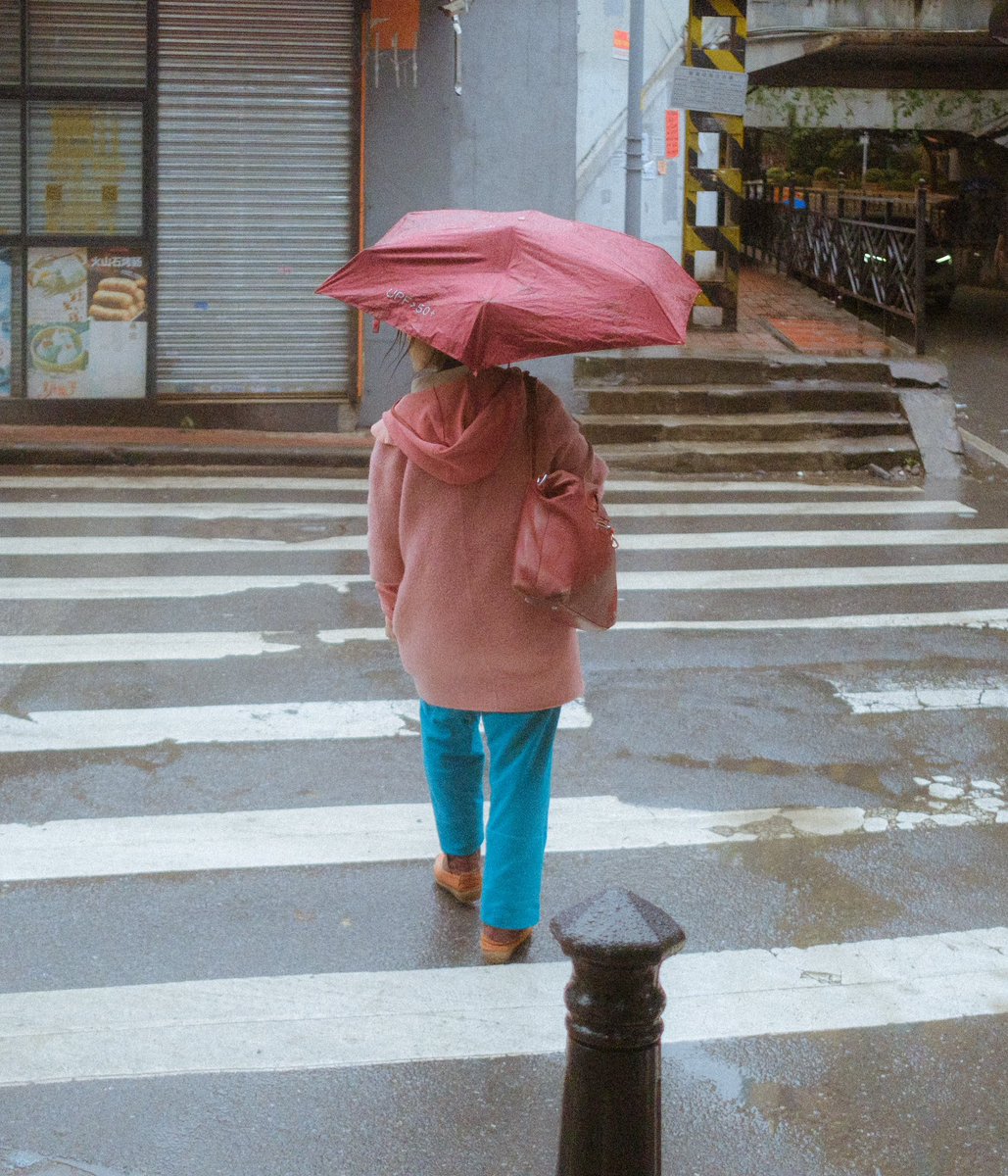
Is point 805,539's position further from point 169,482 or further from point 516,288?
point 516,288

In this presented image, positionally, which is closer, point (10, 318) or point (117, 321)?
point (10, 318)

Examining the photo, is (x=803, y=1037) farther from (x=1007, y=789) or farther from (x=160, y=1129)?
(x=1007, y=789)

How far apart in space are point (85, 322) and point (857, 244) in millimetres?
9256

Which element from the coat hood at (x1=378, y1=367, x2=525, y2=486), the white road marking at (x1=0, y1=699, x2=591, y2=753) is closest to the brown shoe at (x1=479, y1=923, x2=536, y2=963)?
the coat hood at (x1=378, y1=367, x2=525, y2=486)

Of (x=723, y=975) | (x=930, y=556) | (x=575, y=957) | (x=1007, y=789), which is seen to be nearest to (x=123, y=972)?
(x=723, y=975)

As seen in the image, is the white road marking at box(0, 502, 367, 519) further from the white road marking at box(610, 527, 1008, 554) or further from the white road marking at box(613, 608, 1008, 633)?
the white road marking at box(613, 608, 1008, 633)

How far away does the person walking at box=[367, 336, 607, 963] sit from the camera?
3.96 m

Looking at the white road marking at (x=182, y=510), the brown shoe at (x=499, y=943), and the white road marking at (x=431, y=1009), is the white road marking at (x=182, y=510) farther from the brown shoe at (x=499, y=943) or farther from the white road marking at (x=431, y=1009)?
the white road marking at (x=431, y=1009)

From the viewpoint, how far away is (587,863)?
16.3 feet

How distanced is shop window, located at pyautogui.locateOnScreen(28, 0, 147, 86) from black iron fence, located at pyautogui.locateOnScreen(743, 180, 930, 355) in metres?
7.39

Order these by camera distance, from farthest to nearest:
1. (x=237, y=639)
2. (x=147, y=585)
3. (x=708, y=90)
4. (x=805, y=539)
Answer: (x=708, y=90) < (x=805, y=539) < (x=147, y=585) < (x=237, y=639)

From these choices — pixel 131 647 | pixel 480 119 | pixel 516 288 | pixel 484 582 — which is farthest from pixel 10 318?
pixel 516 288

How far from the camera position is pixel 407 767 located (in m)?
5.78

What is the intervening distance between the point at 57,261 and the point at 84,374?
0.95 m
